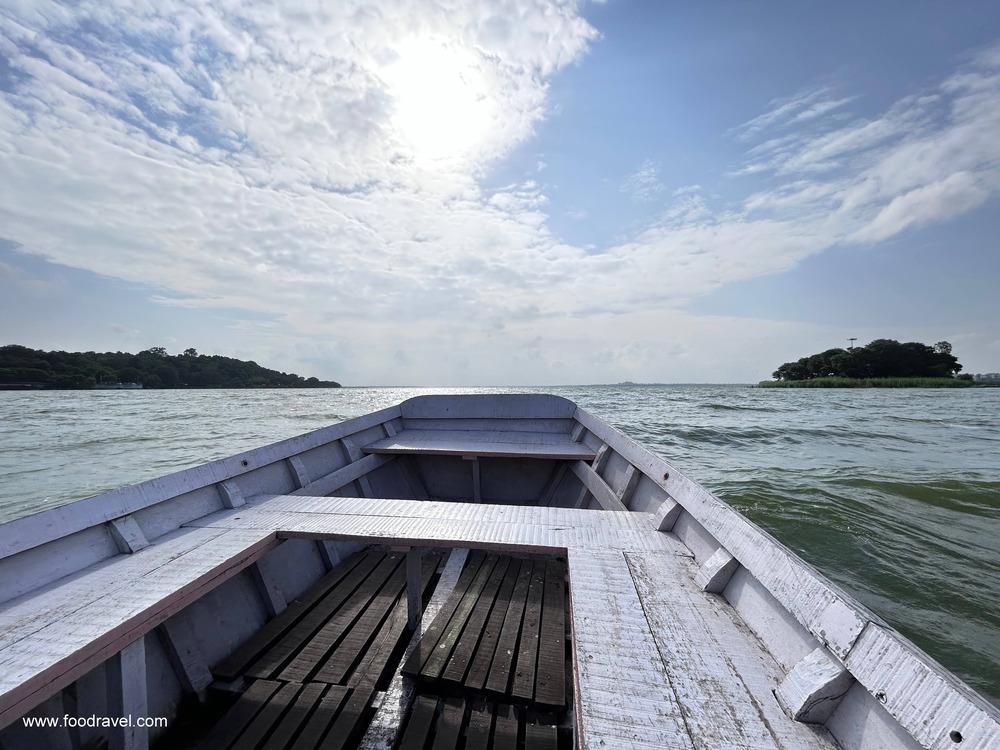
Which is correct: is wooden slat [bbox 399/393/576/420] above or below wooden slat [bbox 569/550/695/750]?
above

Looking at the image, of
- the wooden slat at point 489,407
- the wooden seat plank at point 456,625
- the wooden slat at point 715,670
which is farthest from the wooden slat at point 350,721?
the wooden slat at point 489,407

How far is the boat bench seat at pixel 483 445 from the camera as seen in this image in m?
5.17

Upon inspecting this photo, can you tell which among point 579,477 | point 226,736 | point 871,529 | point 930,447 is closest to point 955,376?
point 930,447

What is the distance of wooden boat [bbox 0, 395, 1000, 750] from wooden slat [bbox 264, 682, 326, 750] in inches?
0.5

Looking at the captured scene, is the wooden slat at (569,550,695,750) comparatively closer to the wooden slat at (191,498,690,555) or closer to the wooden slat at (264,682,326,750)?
the wooden slat at (191,498,690,555)

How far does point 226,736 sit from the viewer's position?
220 centimetres

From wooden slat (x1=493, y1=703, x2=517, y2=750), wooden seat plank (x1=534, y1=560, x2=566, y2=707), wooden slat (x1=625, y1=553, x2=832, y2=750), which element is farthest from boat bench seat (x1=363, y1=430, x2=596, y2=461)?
wooden slat (x1=625, y1=553, x2=832, y2=750)

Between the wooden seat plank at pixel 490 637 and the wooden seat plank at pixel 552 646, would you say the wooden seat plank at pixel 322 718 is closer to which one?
the wooden seat plank at pixel 490 637

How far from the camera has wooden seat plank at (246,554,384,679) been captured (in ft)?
8.79

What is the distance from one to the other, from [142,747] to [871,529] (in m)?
8.53

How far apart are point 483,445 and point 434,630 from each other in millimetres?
2671

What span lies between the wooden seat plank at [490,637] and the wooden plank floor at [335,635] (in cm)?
58

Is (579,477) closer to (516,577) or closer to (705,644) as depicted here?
(516,577)

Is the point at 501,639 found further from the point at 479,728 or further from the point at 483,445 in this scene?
the point at 483,445
